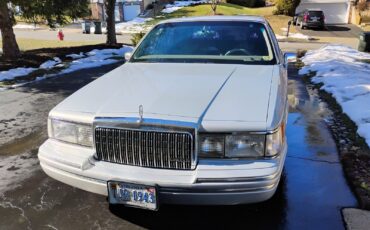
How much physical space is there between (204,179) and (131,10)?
4205 centimetres

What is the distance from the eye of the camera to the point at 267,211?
140 inches

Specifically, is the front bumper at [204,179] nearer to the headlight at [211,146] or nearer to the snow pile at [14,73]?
the headlight at [211,146]

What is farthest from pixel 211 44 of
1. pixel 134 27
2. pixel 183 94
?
pixel 134 27

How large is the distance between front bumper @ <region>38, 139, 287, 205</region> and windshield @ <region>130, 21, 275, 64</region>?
1742mm

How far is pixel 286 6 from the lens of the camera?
35906 millimetres

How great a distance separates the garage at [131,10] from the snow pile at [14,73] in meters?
32.6

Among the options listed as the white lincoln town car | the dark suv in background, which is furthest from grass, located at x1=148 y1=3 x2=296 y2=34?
the white lincoln town car

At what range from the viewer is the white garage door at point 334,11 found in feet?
123

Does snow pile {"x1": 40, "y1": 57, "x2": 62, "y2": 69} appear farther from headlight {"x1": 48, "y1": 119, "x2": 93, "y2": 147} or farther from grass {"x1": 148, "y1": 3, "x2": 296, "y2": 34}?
grass {"x1": 148, "y1": 3, "x2": 296, "y2": 34}

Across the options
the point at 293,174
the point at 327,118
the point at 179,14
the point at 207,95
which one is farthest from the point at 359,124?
the point at 179,14

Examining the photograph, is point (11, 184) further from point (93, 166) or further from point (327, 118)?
point (327, 118)

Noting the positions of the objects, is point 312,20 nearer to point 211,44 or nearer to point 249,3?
point 249,3

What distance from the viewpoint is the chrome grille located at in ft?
9.57

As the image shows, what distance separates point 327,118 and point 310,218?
340cm
